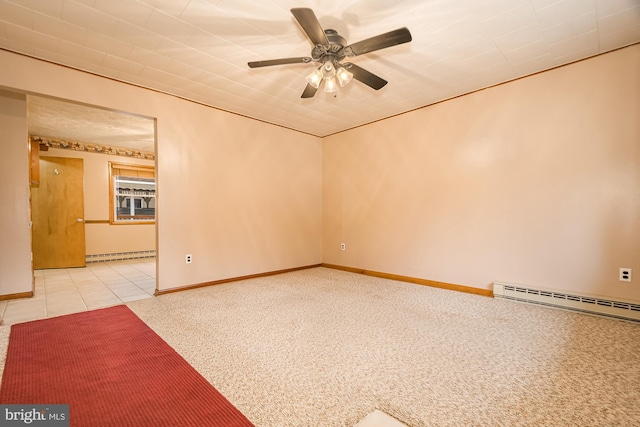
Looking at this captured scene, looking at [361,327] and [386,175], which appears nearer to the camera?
[361,327]

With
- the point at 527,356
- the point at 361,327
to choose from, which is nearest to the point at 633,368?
the point at 527,356

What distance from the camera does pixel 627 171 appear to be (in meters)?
2.77

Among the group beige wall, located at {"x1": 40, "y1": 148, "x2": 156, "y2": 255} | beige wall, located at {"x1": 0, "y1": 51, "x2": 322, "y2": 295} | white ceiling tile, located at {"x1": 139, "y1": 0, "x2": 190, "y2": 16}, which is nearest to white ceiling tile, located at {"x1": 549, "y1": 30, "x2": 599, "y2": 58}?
white ceiling tile, located at {"x1": 139, "y1": 0, "x2": 190, "y2": 16}

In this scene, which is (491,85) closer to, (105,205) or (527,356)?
(527,356)

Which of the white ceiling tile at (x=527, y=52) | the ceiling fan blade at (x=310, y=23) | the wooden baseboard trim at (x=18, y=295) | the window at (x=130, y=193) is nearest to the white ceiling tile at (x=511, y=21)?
the white ceiling tile at (x=527, y=52)

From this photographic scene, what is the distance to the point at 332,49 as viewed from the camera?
2.26 m

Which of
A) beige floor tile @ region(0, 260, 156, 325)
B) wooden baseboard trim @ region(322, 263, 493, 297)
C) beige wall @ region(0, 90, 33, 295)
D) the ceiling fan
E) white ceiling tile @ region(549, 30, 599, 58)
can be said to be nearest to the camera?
the ceiling fan

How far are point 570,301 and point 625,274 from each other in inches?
21.1

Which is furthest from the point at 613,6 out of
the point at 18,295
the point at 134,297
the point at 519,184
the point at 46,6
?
the point at 18,295

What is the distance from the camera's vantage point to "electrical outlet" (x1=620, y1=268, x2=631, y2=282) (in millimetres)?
2742

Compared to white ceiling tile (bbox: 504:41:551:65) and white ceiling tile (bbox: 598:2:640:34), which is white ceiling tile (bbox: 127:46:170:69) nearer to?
white ceiling tile (bbox: 504:41:551:65)

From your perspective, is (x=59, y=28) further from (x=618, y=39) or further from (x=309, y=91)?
(x=618, y=39)

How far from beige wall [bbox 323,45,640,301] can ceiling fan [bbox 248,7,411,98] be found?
1968 millimetres

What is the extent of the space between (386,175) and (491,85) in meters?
1.87
